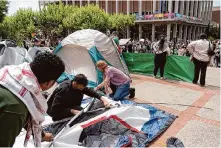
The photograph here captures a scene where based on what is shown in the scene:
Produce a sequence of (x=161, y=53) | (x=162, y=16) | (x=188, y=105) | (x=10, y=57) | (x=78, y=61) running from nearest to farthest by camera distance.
Result: 1. (x=188, y=105)
2. (x=10, y=57)
3. (x=78, y=61)
4. (x=161, y=53)
5. (x=162, y=16)

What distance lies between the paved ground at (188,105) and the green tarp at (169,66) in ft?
1.40

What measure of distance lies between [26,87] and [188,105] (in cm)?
476

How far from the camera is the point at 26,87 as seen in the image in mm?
1255

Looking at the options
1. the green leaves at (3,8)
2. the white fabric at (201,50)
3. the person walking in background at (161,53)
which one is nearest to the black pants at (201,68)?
the white fabric at (201,50)

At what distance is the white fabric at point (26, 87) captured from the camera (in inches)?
48.0

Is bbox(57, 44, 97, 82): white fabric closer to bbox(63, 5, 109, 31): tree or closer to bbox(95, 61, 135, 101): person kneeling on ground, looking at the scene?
bbox(95, 61, 135, 101): person kneeling on ground

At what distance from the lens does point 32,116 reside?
1343mm

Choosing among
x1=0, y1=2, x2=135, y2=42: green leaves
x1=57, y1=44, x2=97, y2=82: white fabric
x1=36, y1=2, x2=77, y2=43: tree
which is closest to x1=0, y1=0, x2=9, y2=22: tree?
x1=0, y1=2, x2=135, y2=42: green leaves

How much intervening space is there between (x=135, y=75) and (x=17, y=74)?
305 inches

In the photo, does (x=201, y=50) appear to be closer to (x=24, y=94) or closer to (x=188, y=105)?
(x=188, y=105)

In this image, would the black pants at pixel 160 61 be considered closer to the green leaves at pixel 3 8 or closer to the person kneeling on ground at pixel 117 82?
the person kneeling on ground at pixel 117 82

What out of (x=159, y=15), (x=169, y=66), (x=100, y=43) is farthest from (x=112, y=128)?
(x=159, y=15)

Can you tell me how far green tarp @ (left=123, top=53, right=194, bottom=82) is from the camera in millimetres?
7622

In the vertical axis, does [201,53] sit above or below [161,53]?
above
